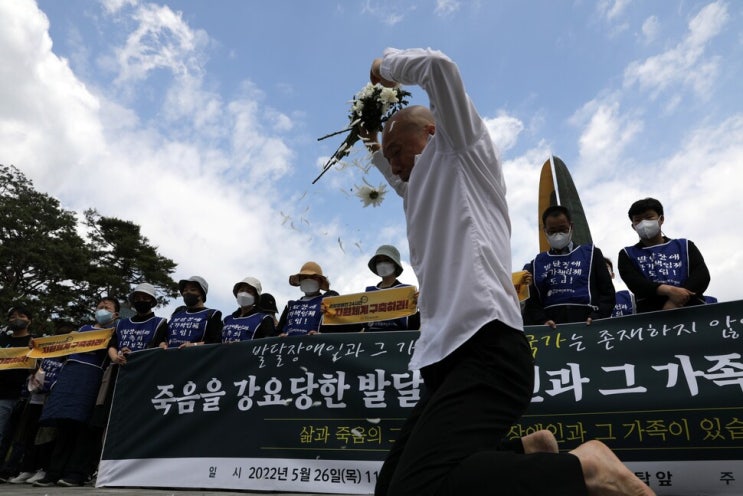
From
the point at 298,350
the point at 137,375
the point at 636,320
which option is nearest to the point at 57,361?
the point at 137,375

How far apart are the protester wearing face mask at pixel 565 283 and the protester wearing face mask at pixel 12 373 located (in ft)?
20.9

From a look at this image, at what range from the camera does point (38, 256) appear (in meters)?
29.1

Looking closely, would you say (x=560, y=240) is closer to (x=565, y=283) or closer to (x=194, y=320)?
(x=565, y=283)

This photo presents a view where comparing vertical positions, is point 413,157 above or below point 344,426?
above

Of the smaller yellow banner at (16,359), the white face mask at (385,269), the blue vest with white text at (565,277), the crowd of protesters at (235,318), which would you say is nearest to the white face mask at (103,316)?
the crowd of protesters at (235,318)

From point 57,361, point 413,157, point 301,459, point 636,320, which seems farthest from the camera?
point 57,361

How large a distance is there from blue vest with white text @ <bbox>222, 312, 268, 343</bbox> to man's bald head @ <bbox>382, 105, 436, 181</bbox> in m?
4.65

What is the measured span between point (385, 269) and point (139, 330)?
3.00 metres

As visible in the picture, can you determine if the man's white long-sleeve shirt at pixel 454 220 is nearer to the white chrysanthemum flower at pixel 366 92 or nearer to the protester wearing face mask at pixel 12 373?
the white chrysanthemum flower at pixel 366 92

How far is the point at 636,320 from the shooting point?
4.19 meters

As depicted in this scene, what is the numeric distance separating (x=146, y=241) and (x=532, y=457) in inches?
1497

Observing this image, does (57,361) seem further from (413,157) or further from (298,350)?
(413,157)

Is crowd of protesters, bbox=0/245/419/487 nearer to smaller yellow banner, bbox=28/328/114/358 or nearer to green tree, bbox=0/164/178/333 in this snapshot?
smaller yellow banner, bbox=28/328/114/358

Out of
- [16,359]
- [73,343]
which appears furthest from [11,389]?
[73,343]
